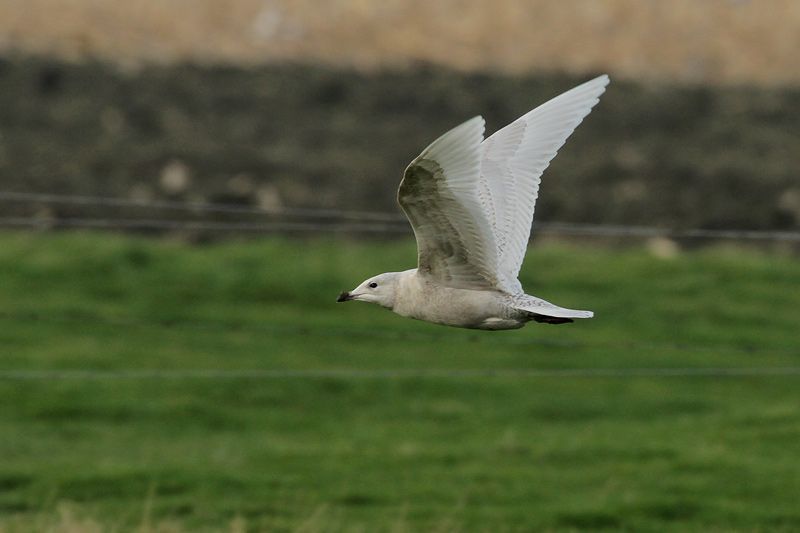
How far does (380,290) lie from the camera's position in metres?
5.96

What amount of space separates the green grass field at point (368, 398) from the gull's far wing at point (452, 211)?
147 inches

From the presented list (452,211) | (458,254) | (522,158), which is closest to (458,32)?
(522,158)

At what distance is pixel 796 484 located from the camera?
12.1 m

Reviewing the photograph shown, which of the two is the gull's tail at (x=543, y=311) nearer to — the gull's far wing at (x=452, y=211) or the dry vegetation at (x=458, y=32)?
the gull's far wing at (x=452, y=211)

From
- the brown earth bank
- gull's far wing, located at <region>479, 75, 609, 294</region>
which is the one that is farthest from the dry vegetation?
gull's far wing, located at <region>479, 75, 609, 294</region>

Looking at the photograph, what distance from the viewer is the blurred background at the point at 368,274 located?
12.0m

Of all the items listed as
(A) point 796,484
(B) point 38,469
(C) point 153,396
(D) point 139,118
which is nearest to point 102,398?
(C) point 153,396

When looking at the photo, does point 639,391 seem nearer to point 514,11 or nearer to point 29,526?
point 29,526

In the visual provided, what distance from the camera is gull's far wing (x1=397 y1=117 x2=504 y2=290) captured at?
545cm

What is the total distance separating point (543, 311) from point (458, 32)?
22.1 meters

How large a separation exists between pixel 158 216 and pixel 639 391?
743 centimetres

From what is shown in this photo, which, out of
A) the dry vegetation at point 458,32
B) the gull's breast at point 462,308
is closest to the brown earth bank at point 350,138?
the dry vegetation at point 458,32

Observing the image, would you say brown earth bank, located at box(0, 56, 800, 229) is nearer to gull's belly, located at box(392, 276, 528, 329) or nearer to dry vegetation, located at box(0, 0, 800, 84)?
dry vegetation, located at box(0, 0, 800, 84)

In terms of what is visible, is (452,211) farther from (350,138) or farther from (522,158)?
(350,138)
